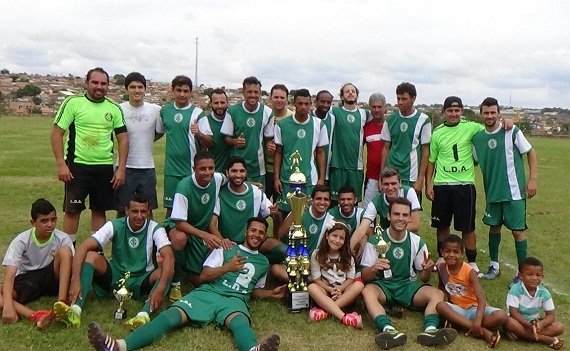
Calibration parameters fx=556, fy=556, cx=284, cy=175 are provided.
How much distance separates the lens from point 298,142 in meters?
5.96

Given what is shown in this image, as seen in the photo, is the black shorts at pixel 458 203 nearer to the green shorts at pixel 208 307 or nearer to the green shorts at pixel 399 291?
the green shorts at pixel 399 291

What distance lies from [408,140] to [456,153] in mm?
527

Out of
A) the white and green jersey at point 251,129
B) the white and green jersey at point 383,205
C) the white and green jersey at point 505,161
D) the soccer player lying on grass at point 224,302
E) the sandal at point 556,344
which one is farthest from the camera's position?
the white and green jersey at point 251,129

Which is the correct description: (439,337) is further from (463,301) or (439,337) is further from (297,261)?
(297,261)

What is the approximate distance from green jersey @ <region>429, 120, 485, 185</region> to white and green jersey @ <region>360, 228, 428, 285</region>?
1364mm

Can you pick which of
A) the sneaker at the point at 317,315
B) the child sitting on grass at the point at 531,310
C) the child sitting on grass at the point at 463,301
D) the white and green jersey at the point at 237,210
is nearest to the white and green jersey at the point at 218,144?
the white and green jersey at the point at 237,210

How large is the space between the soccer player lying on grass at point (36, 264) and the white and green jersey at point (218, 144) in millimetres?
1952

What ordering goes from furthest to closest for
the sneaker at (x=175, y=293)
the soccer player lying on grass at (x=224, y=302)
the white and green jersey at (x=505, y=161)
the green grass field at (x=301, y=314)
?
the white and green jersey at (x=505, y=161)
the sneaker at (x=175, y=293)
the green grass field at (x=301, y=314)
the soccer player lying on grass at (x=224, y=302)

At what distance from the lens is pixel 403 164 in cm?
613

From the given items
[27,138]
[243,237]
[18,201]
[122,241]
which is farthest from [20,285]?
[27,138]

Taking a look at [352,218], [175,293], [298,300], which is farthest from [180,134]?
[298,300]

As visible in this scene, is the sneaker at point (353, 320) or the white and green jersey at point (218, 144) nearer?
the sneaker at point (353, 320)

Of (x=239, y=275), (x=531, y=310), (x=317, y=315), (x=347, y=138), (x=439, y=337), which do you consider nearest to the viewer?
(x=439, y=337)

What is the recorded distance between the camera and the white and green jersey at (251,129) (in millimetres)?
6027
